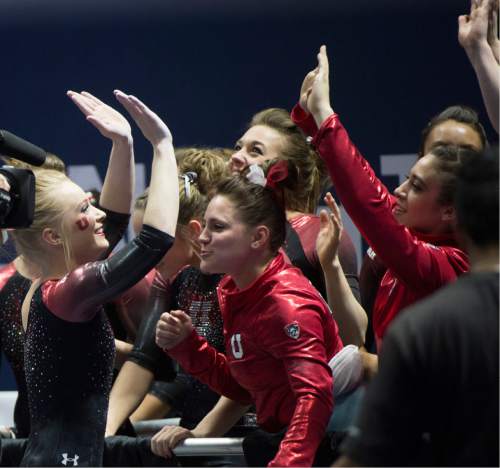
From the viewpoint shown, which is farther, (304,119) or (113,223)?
(113,223)

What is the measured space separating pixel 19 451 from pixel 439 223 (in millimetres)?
1161

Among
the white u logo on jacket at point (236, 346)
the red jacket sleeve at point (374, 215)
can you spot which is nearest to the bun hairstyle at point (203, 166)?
the white u logo on jacket at point (236, 346)

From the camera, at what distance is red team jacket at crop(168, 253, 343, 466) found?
2.50 meters

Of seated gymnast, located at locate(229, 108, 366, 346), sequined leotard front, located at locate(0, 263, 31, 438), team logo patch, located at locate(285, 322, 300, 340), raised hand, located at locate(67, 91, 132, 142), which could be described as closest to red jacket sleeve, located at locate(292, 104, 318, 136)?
seated gymnast, located at locate(229, 108, 366, 346)

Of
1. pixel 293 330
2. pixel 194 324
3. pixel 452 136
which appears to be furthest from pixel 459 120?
pixel 194 324

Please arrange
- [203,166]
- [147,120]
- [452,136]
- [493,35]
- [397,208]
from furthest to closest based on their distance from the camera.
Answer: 1. [203,166]
2. [452,136]
3. [397,208]
4. [147,120]
5. [493,35]

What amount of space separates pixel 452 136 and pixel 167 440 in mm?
1048

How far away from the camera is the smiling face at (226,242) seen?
2.79 meters

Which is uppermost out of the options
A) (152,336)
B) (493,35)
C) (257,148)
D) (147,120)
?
(493,35)

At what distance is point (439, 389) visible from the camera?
1.46 meters

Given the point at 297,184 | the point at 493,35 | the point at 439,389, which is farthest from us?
the point at 297,184

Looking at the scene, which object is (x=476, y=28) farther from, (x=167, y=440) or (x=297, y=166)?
(x=167, y=440)

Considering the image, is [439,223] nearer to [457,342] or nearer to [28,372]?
[28,372]

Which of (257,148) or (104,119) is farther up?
(104,119)
